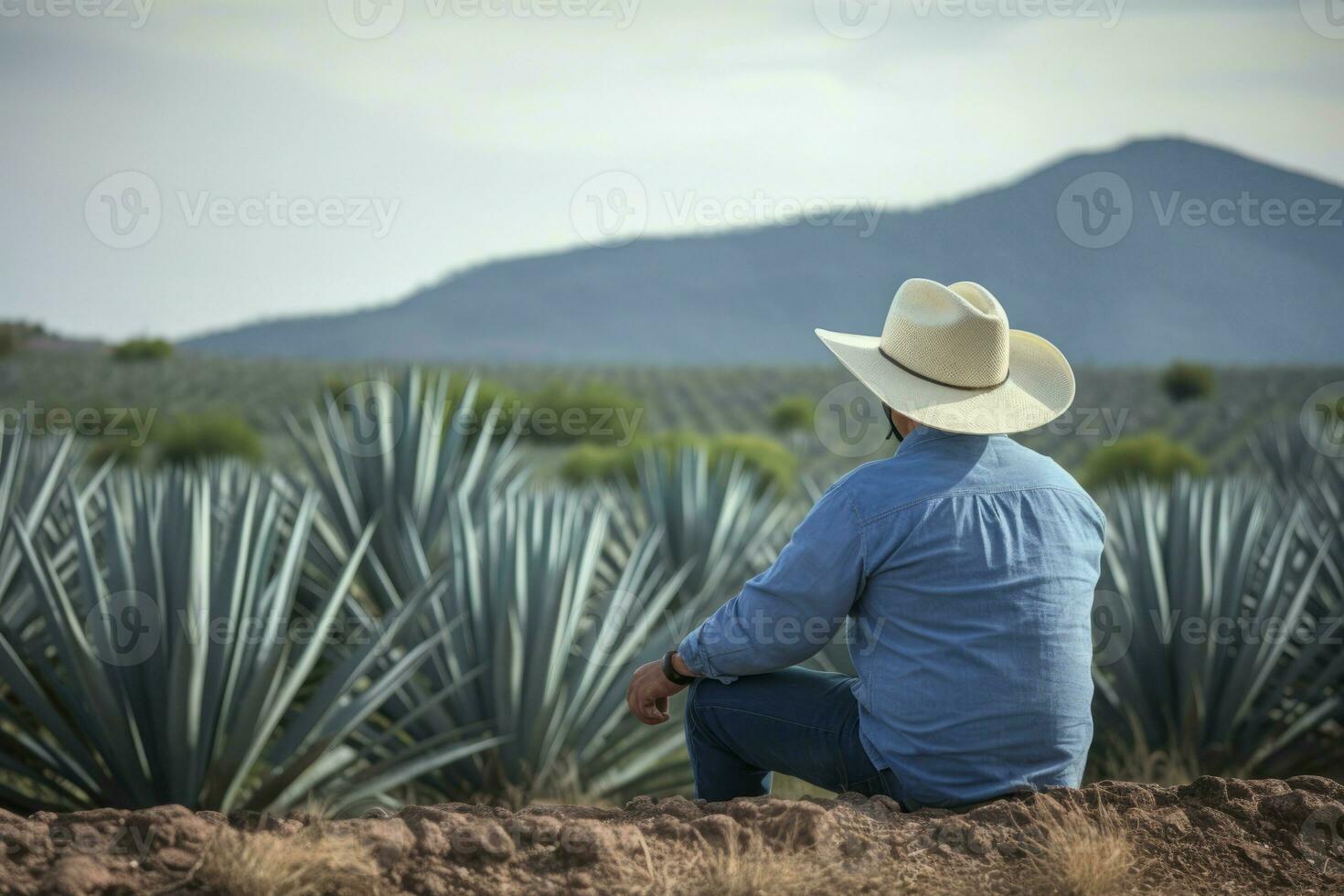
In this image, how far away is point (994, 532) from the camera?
174 centimetres

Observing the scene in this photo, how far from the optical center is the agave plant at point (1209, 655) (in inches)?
152

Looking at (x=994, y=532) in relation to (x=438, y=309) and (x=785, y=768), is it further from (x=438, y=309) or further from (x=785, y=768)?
(x=438, y=309)

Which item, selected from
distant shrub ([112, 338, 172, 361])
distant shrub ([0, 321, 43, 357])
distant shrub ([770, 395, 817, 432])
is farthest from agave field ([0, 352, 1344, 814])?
distant shrub ([112, 338, 172, 361])

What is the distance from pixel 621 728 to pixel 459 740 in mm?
518

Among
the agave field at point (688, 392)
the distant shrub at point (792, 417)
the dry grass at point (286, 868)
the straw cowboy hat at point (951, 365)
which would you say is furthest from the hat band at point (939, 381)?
the distant shrub at point (792, 417)

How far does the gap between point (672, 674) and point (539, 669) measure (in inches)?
56.3

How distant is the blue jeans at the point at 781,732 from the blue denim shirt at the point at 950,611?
0.10 meters

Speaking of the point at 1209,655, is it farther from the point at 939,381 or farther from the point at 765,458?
the point at 765,458

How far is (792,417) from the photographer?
36.2 meters

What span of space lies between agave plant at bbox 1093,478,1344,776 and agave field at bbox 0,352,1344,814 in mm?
12

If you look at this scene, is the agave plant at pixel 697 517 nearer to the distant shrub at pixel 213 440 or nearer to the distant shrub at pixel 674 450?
the distant shrub at pixel 674 450

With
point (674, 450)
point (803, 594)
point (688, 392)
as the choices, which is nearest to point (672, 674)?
point (803, 594)

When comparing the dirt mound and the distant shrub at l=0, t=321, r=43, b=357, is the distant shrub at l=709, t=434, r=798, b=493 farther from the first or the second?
the distant shrub at l=0, t=321, r=43, b=357

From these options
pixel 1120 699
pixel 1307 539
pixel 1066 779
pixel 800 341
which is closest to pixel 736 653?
pixel 1066 779
